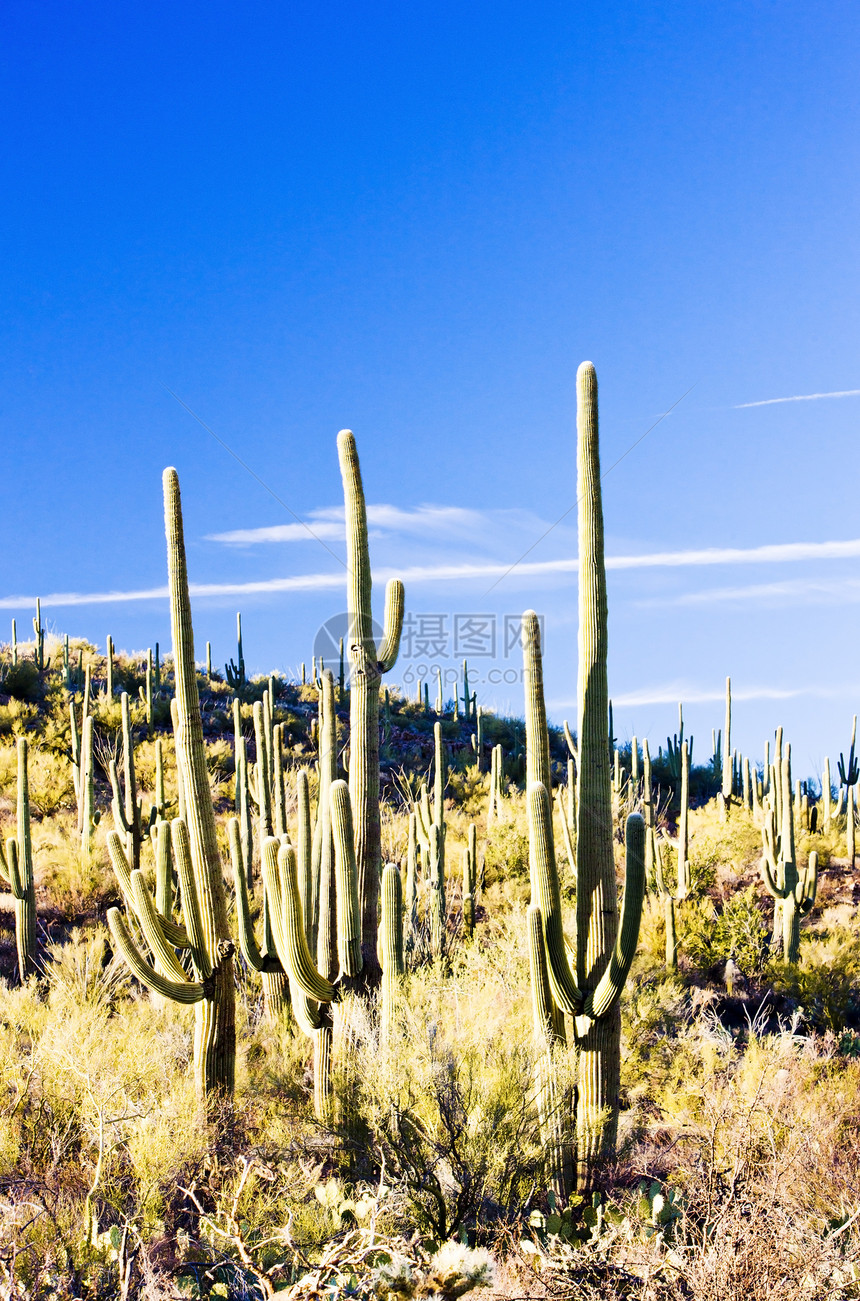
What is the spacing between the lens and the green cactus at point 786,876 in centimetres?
1298

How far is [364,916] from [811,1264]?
4053mm

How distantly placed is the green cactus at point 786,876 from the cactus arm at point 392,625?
8.12 meters

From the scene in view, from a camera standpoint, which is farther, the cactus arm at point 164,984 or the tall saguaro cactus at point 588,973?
the cactus arm at point 164,984

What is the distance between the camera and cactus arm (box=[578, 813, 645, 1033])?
6.34 m

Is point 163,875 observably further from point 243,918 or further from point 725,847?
point 725,847

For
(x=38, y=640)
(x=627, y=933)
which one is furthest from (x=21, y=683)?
(x=627, y=933)

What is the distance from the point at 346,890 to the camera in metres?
7.42

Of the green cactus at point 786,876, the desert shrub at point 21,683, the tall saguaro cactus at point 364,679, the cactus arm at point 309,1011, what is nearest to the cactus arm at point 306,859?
the cactus arm at point 309,1011

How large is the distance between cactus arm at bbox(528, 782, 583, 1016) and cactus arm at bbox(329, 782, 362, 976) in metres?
1.62

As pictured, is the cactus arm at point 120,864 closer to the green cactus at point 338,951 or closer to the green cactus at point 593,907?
the green cactus at point 338,951

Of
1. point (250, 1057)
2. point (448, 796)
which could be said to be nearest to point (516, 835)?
point (448, 796)

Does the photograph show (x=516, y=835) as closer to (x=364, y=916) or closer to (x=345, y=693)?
(x=364, y=916)

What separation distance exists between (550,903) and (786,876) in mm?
7896

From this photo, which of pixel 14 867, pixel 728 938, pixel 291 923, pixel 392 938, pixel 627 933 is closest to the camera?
pixel 627 933
